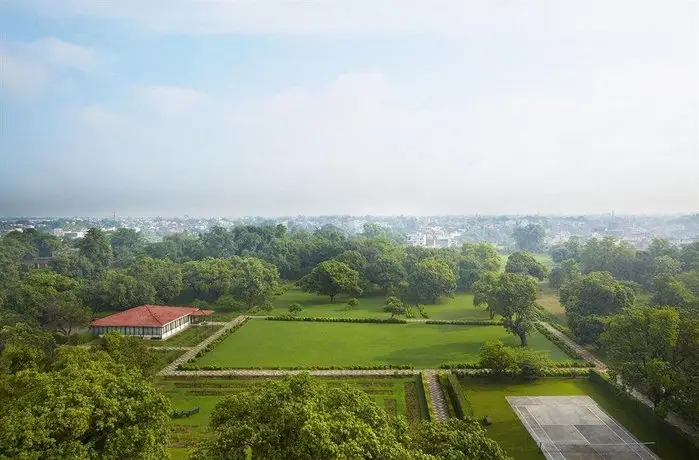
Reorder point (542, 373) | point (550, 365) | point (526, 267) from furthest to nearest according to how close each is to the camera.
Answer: point (526, 267)
point (550, 365)
point (542, 373)

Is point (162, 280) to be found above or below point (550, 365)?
above

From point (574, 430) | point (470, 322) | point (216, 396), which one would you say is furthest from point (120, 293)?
point (574, 430)

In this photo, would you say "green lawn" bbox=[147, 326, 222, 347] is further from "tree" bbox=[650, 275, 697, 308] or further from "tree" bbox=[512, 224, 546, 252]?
"tree" bbox=[512, 224, 546, 252]

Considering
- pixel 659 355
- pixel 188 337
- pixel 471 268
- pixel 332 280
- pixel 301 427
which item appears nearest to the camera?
pixel 301 427

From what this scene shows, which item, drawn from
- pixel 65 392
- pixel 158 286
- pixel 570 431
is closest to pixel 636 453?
pixel 570 431

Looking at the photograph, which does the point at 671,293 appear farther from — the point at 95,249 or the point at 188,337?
the point at 95,249

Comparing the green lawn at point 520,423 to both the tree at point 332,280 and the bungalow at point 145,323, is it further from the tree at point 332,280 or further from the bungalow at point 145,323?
the tree at point 332,280

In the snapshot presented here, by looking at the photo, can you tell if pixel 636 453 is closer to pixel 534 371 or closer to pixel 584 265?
pixel 534 371
